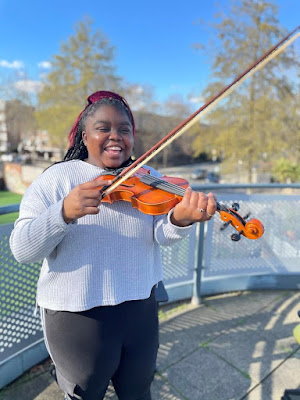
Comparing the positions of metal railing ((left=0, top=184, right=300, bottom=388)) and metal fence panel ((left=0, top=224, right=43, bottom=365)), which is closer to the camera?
metal fence panel ((left=0, top=224, right=43, bottom=365))

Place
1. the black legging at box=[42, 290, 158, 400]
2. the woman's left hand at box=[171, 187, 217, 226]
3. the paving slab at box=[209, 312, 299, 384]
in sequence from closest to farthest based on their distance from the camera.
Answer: the woman's left hand at box=[171, 187, 217, 226]
the black legging at box=[42, 290, 158, 400]
the paving slab at box=[209, 312, 299, 384]

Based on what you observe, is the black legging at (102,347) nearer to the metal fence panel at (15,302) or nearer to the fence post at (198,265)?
the metal fence panel at (15,302)

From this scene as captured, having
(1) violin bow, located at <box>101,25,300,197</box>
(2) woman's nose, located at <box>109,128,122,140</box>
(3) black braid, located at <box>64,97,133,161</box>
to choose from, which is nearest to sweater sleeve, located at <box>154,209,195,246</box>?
(1) violin bow, located at <box>101,25,300,197</box>

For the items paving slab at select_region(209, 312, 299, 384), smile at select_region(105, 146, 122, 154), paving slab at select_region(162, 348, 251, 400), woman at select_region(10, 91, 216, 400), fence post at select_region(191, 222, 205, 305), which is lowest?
paving slab at select_region(162, 348, 251, 400)

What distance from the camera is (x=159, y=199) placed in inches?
48.2

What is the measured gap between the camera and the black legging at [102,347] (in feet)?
3.79

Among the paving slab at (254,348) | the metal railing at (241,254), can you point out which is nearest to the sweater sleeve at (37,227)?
the metal railing at (241,254)

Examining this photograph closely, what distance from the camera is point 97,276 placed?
3.73 feet

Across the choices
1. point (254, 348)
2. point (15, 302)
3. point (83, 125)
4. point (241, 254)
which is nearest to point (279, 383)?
point (254, 348)

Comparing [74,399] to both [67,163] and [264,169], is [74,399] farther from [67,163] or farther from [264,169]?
[264,169]

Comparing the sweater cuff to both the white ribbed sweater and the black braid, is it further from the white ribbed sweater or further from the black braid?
the black braid

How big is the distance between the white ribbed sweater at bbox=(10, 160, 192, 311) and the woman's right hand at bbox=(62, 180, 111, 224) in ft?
0.43

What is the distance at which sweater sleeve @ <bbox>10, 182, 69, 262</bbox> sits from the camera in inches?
38.4

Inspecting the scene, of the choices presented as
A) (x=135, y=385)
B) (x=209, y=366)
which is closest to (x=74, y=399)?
(x=135, y=385)
